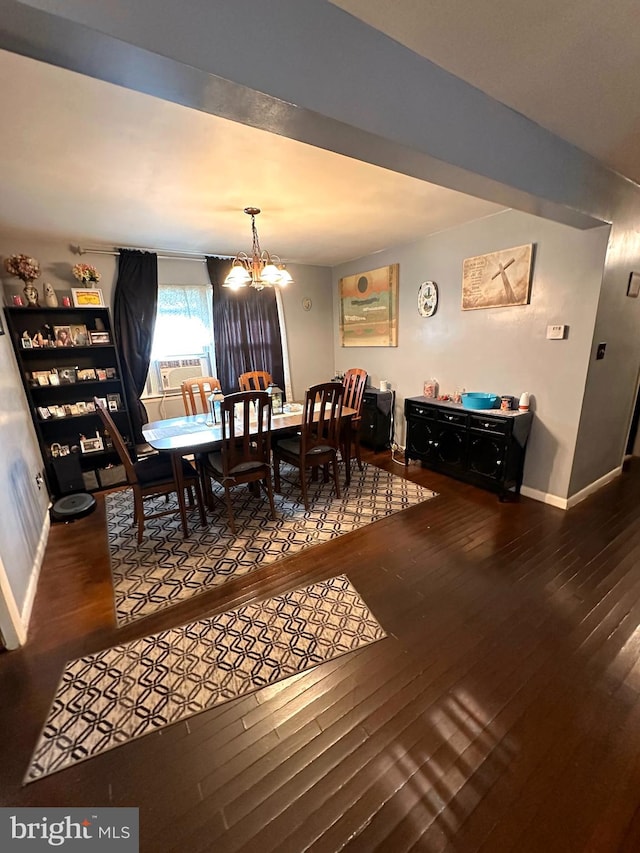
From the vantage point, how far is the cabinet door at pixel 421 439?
3416 mm

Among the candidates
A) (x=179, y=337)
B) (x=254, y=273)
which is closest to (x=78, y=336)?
(x=179, y=337)

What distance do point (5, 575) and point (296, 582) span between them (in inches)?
59.1

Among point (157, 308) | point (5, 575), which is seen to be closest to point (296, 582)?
point (5, 575)

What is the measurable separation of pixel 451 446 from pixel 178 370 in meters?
3.22

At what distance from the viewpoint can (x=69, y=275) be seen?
3.30m

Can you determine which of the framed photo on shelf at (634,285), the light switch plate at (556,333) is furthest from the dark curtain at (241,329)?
the framed photo on shelf at (634,285)

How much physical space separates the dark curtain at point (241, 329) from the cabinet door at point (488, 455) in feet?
9.04

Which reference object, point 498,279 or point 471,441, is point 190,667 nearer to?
point 471,441

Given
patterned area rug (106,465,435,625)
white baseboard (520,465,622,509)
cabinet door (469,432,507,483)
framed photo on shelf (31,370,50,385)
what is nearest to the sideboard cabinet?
cabinet door (469,432,507,483)

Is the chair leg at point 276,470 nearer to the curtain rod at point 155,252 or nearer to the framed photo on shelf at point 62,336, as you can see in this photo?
the framed photo on shelf at point 62,336

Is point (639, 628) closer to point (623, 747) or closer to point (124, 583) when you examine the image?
point (623, 747)

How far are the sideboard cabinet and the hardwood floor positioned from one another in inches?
35.1

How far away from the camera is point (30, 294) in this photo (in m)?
2.97

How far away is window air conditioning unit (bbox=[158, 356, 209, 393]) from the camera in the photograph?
396 centimetres
